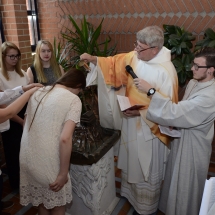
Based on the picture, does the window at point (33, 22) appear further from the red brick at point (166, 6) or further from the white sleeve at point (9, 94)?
the red brick at point (166, 6)

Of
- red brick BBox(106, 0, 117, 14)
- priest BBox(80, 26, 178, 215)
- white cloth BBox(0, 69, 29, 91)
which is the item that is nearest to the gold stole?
priest BBox(80, 26, 178, 215)

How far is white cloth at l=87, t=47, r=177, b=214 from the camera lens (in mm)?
2127

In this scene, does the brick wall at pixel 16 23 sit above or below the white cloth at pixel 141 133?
above

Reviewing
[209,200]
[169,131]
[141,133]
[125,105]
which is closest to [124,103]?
[125,105]

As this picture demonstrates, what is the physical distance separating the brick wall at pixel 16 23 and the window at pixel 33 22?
1.52ft

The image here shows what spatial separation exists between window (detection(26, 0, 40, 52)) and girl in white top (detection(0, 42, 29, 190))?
1448mm

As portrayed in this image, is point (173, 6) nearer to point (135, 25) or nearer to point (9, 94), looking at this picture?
point (135, 25)

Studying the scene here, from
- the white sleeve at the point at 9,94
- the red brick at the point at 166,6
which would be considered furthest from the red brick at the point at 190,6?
the white sleeve at the point at 9,94

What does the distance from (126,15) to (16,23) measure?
150 centimetres

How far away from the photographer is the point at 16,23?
11.1ft

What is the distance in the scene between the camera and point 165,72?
6.88 ft

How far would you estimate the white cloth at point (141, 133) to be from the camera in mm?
2127

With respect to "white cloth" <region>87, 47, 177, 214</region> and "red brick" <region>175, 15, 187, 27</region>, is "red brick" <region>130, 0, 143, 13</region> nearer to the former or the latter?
"red brick" <region>175, 15, 187, 27</region>

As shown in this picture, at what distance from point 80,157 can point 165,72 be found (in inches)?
39.2
